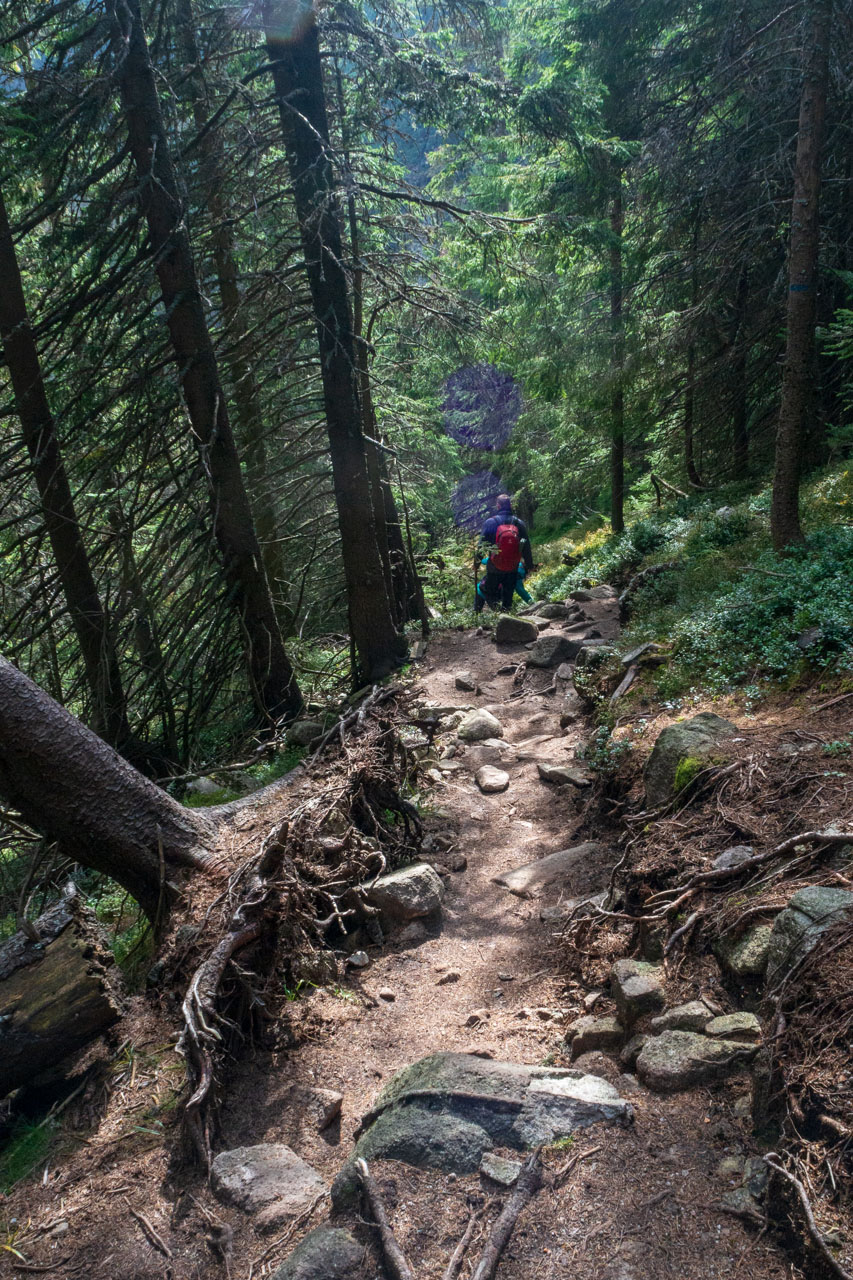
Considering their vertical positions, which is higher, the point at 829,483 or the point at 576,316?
the point at 576,316

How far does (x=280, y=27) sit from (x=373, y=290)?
385 cm

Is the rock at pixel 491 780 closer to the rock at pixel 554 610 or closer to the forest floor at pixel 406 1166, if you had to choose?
the forest floor at pixel 406 1166

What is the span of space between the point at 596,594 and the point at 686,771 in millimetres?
8529

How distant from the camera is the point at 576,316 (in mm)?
16719

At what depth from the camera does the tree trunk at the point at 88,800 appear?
4.14 meters

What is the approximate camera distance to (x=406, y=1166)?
114 inches

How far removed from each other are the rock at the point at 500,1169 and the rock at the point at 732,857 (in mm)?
1894

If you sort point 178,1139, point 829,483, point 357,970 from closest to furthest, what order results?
point 178,1139 < point 357,970 < point 829,483

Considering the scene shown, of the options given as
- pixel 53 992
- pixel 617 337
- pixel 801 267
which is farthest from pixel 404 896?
pixel 617 337

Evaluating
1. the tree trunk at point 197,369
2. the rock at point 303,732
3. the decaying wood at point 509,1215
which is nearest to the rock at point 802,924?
the decaying wood at point 509,1215

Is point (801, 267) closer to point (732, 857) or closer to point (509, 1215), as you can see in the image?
point (732, 857)

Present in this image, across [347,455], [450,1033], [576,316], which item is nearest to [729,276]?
[576,316]

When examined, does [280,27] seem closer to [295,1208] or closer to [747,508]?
[747,508]

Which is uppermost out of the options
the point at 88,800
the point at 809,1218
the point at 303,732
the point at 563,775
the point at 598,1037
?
the point at 88,800
